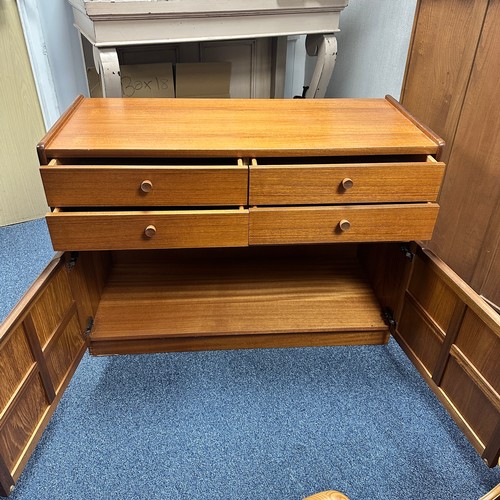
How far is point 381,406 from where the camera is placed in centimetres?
101

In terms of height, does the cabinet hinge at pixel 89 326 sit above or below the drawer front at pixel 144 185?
below

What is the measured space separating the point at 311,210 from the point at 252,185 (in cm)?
13

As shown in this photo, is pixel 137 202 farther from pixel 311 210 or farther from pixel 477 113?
pixel 477 113

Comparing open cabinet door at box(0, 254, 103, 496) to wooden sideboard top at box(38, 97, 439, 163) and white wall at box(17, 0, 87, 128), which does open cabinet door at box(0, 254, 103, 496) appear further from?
white wall at box(17, 0, 87, 128)

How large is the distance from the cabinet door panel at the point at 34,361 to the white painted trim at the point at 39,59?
2.94ft

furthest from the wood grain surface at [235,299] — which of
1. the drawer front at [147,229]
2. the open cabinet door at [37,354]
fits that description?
the drawer front at [147,229]

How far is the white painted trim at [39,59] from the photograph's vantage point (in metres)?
1.45

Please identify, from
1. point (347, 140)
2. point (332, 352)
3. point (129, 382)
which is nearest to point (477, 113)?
point (347, 140)

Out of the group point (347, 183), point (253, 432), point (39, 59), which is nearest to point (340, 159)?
point (347, 183)

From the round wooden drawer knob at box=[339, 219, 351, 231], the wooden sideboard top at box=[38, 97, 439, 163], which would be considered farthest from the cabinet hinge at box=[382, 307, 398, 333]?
the wooden sideboard top at box=[38, 97, 439, 163]

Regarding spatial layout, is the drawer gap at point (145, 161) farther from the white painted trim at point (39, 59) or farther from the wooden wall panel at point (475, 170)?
the white painted trim at point (39, 59)

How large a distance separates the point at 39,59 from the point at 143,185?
1.00 metres

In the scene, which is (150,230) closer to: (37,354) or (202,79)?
(37,354)

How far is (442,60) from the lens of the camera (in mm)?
1172
